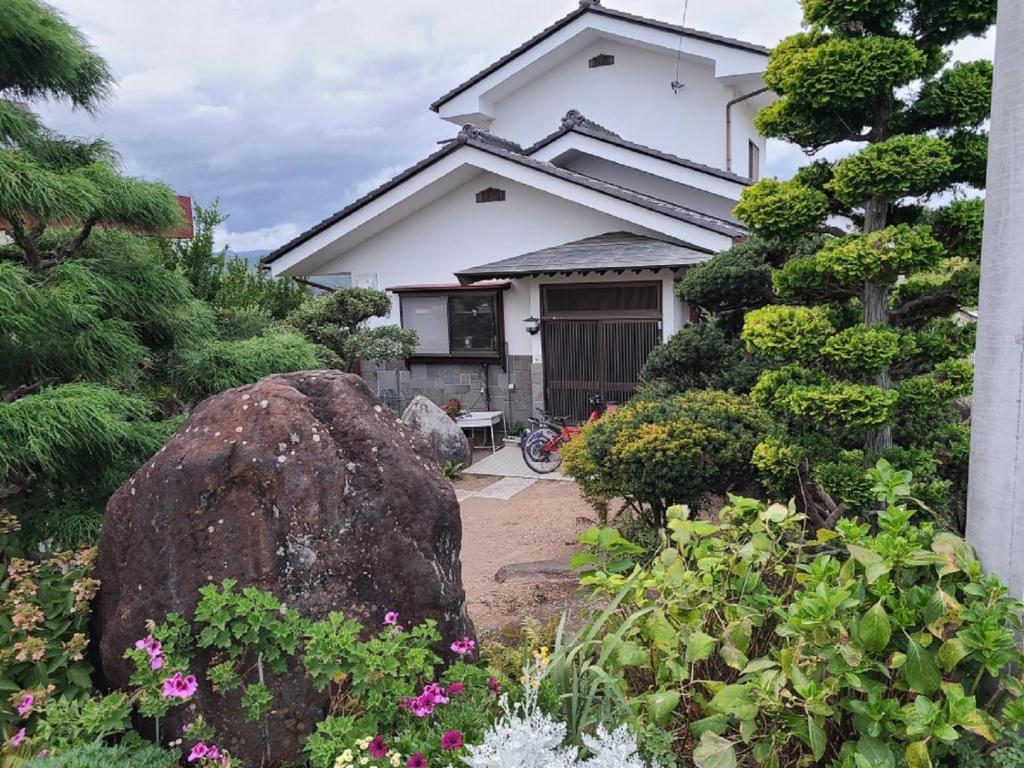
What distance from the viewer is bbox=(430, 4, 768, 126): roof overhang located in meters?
12.1

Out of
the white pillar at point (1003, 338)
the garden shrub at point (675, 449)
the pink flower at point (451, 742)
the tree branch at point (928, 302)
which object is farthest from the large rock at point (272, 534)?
the tree branch at point (928, 302)

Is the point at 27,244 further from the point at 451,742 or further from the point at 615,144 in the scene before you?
the point at 615,144

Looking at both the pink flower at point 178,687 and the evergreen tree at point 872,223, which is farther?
the evergreen tree at point 872,223

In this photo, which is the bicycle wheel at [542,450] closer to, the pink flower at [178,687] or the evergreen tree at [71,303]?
the evergreen tree at [71,303]

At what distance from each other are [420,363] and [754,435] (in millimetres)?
7902

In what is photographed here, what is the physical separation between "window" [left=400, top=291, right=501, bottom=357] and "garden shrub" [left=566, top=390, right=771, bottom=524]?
20.0 feet

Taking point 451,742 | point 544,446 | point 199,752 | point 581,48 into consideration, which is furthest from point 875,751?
point 581,48

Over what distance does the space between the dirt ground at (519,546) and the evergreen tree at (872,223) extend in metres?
2.05

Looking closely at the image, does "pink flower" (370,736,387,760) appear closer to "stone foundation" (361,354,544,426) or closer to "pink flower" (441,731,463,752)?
"pink flower" (441,731,463,752)

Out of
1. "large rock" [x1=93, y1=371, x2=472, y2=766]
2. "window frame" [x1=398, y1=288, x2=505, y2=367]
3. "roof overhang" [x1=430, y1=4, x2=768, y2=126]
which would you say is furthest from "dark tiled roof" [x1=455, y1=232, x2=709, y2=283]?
"large rock" [x1=93, y1=371, x2=472, y2=766]

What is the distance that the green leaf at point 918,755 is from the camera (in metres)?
1.94

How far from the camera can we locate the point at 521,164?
10.8m

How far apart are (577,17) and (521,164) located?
457 cm

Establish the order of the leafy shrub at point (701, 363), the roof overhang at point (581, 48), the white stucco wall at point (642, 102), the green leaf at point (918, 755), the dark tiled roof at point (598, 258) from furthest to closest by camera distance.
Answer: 1. the white stucco wall at point (642, 102)
2. the roof overhang at point (581, 48)
3. the dark tiled roof at point (598, 258)
4. the leafy shrub at point (701, 363)
5. the green leaf at point (918, 755)
